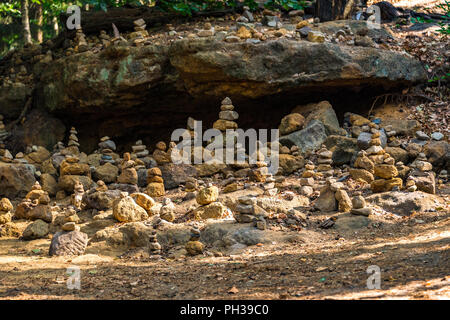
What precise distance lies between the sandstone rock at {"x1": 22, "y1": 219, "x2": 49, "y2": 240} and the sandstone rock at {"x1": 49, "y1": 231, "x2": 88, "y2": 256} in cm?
96

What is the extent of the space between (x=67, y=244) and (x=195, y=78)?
17.3ft

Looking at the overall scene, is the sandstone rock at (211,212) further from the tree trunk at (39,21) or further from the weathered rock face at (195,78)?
the tree trunk at (39,21)

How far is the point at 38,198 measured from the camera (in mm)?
8203

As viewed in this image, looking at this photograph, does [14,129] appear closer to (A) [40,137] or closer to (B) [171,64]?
(A) [40,137]

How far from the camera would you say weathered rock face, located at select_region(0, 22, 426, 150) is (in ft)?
32.6

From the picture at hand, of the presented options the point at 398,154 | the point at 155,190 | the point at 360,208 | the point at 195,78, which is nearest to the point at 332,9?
the point at 195,78

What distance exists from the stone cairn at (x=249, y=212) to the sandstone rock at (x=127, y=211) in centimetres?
152

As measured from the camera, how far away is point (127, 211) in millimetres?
7039

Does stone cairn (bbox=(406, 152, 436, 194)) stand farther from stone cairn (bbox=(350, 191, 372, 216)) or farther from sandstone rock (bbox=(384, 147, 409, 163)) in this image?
stone cairn (bbox=(350, 191, 372, 216))

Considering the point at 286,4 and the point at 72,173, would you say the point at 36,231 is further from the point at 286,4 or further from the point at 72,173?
the point at 286,4

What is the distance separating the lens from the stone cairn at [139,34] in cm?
1087

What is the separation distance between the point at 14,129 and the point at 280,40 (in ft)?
23.7
